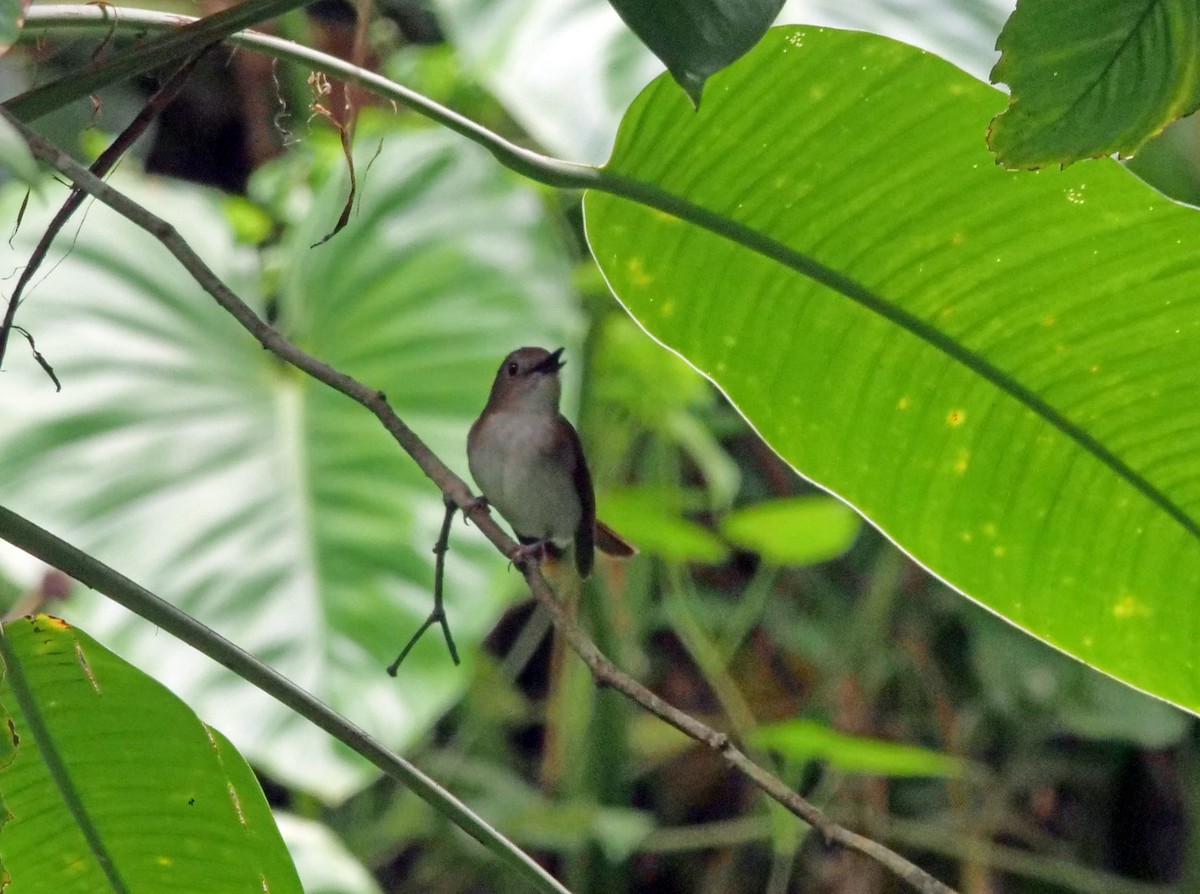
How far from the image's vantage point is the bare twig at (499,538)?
0.63m

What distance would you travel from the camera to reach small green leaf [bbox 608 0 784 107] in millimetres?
585

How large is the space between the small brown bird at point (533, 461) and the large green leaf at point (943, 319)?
0.74 metres

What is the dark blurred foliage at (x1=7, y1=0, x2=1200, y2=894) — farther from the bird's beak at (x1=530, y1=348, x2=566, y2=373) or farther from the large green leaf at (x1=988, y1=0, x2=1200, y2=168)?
the large green leaf at (x1=988, y1=0, x2=1200, y2=168)

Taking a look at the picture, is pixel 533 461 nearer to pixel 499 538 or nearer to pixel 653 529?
pixel 653 529

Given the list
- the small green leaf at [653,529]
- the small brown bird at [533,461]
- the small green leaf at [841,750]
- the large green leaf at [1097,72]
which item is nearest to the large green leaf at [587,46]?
the small brown bird at [533,461]

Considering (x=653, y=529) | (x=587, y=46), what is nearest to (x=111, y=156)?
(x=587, y=46)

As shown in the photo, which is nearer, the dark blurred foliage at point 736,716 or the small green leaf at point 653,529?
the small green leaf at point 653,529

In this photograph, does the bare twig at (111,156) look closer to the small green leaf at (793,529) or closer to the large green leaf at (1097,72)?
the large green leaf at (1097,72)

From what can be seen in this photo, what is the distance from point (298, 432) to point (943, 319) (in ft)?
3.08

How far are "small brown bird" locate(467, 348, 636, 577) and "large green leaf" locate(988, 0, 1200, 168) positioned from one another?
1.04m

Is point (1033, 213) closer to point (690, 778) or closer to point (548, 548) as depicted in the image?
point (548, 548)

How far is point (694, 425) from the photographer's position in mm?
2346

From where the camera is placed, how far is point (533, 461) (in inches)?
66.9

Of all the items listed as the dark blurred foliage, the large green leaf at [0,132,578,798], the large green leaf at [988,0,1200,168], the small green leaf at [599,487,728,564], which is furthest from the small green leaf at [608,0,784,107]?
the dark blurred foliage
